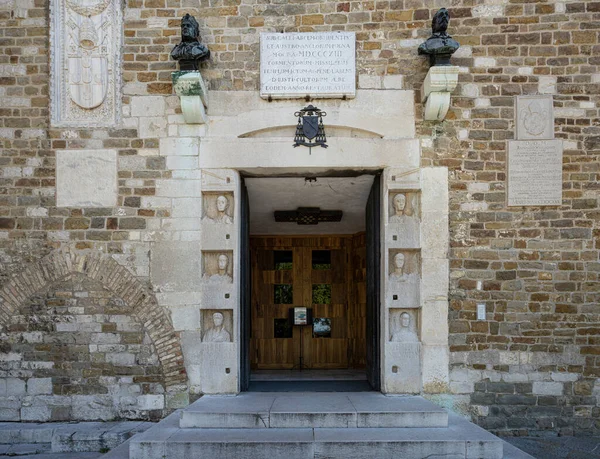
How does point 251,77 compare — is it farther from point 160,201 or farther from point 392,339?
point 392,339

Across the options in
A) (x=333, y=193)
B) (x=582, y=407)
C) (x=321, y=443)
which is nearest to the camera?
(x=321, y=443)

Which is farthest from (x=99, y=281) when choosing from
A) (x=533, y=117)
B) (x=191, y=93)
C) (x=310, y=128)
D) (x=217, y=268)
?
(x=533, y=117)

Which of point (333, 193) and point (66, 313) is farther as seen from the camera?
point (333, 193)

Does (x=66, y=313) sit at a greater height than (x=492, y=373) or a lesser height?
greater

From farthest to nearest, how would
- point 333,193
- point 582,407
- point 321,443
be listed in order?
point 333,193 → point 582,407 → point 321,443

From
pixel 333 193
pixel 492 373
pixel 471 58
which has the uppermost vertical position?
pixel 471 58

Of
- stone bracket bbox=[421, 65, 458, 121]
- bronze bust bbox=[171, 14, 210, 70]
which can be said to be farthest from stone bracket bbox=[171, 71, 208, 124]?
stone bracket bbox=[421, 65, 458, 121]

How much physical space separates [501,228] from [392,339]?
5.82 ft

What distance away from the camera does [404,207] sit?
247 inches

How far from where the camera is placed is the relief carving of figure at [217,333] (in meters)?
6.20

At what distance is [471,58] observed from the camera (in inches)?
248

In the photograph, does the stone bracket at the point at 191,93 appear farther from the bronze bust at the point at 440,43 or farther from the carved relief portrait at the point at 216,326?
the bronze bust at the point at 440,43

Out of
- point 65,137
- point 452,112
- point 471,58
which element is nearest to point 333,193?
point 452,112

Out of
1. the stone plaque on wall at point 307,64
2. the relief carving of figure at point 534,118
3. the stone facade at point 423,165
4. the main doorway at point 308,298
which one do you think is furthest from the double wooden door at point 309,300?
the relief carving of figure at point 534,118
